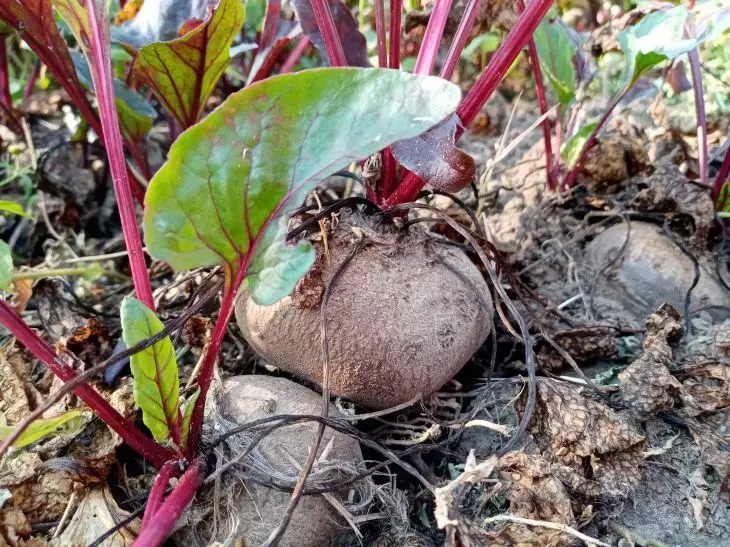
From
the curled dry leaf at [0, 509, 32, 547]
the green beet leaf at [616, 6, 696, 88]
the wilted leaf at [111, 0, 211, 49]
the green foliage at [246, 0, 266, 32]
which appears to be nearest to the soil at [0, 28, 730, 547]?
the curled dry leaf at [0, 509, 32, 547]

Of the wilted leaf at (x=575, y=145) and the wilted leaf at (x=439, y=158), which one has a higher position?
the wilted leaf at (x=439, y=158)

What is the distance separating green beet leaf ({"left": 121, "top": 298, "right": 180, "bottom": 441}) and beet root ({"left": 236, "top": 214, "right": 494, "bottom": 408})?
0.19 metres

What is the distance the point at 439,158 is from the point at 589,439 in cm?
43

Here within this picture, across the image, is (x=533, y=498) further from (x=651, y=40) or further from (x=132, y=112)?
(x=132, y=112)

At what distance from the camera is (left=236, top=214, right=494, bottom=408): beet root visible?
0.80 m

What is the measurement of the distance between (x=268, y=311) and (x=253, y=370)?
0.19 m

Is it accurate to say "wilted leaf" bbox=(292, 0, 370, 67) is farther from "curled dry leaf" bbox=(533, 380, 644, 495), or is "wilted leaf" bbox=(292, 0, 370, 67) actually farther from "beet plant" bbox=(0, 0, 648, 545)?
"curled dry leaf" bbox=(533, 380, 644, 495)

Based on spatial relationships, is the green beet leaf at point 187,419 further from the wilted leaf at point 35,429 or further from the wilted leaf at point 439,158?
the wilted leaf at point 439,158

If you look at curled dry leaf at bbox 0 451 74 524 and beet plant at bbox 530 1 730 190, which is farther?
beet plant at bbox 530 1 730 190

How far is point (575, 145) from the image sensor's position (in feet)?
4.06

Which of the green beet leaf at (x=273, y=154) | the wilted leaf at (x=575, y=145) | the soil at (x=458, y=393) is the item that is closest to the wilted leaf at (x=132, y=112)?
the soil at (x=458, y=393)

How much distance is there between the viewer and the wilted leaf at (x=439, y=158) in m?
0.73

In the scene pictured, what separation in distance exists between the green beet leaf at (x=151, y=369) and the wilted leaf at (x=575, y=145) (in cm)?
95

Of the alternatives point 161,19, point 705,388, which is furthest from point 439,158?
point 161,19
